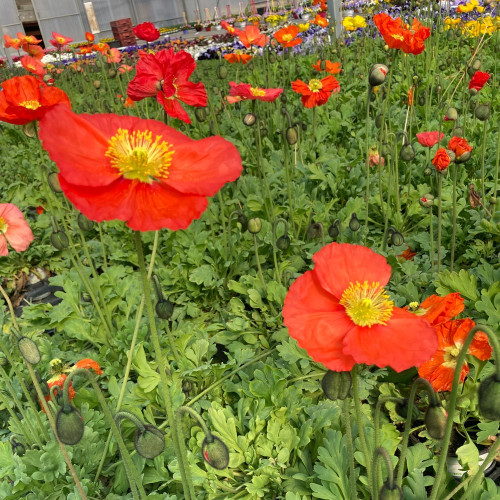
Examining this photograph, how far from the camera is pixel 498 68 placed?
4035 millimetres

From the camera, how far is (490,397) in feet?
2.10

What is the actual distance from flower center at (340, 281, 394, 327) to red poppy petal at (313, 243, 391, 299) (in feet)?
0.04

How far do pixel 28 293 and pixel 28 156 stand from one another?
1.84 m

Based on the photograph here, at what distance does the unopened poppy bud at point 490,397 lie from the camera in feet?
2.10

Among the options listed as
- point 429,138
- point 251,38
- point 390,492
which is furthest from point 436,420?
point 251,38

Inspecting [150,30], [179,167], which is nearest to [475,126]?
[150,30]

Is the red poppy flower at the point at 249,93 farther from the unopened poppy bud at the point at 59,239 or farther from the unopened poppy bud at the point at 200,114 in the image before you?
the unopened poppy bud at the point at 59,239

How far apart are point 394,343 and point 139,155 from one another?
0.48m

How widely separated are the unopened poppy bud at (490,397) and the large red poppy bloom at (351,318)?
0.08 m

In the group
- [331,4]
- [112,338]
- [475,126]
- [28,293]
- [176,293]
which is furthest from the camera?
[331,4]

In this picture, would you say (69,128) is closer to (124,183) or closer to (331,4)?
(124,183)

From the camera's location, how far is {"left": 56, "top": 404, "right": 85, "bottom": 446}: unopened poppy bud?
0.79 m

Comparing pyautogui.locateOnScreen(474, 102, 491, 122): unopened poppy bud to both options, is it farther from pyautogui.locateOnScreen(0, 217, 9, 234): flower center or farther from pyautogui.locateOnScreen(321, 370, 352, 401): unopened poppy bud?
pyautogui.locateOnScreen(0, 217, 9, 234): flower center

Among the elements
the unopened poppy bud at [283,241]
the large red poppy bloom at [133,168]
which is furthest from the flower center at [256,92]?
the large red poppy bloom at [133,168]
